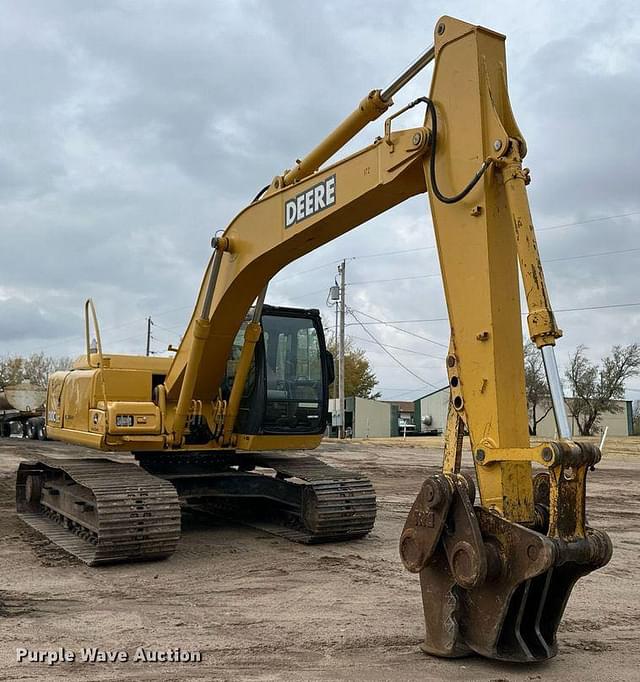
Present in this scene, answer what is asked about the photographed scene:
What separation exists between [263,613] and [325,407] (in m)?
3.60

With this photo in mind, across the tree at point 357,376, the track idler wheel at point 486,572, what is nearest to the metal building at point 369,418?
the tree at point 357,376

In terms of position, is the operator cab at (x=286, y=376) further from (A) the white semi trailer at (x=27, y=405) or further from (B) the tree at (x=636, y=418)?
(B) the tree at (x=636, y=418)

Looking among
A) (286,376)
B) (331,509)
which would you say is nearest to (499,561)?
(331,509)

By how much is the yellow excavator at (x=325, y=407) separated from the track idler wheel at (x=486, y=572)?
0.01 meters

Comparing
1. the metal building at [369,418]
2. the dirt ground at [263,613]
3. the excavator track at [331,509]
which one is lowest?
the dirt ground at [263,613]

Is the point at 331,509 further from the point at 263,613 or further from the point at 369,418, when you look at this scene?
the point at 369,418

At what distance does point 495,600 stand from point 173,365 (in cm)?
537

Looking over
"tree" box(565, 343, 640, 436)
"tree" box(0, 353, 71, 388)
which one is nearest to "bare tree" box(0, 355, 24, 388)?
"tree" box(0, 353, 71, 388)

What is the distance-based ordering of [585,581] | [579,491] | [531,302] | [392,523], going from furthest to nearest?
[392,523] < [585,581] < [531,302] < [579,491]

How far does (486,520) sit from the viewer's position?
4.32 metres

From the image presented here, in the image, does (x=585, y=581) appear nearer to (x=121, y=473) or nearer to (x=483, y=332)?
(x=483, y=332)

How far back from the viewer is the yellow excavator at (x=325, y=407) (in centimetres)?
427

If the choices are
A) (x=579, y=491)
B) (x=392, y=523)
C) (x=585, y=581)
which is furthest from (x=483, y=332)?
(x=392, y=523)

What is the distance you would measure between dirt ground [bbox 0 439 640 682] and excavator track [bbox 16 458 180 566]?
166 millimetres
